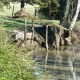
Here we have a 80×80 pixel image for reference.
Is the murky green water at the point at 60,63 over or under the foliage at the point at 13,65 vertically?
under

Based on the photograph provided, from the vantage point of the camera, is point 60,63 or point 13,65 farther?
point 60,63

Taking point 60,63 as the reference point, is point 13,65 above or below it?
above

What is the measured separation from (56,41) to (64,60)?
7.77 metres

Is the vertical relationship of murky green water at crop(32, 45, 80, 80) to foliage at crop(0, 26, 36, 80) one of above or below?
below

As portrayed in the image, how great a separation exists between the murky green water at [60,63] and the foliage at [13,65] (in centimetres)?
61

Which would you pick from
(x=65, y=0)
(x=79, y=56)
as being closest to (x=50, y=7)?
(x=65, y=0)

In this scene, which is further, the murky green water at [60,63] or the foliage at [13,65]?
the murky green water at [60,63]

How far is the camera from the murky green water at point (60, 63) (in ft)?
58.6

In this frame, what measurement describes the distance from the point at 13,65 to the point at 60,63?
36.2ft

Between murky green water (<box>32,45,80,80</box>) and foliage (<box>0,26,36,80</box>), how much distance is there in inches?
24.1

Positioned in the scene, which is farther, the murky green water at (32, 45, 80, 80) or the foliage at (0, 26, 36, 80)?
the murky green water at (32, 45, 80, 80)

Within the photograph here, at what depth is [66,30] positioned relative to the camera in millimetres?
34625

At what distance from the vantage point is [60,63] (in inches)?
901

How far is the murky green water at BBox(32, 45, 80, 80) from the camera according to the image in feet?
58.6
